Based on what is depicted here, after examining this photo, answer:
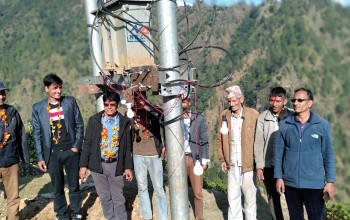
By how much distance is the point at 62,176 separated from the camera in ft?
16.2

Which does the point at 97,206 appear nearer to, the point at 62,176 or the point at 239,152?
the point at 62,176

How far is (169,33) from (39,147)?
8.97ft

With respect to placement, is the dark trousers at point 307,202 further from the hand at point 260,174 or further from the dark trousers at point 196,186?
the dark trousers at point 196,186

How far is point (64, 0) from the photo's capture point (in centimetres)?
8969

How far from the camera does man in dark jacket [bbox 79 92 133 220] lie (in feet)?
15.0

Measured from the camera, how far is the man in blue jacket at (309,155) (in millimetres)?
3900

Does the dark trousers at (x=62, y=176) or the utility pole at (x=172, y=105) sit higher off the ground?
the utility pole at (x=172, y=105)

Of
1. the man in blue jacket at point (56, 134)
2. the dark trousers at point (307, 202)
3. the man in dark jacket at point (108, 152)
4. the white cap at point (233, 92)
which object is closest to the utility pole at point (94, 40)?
the man in blue jacket at point (56, 134)

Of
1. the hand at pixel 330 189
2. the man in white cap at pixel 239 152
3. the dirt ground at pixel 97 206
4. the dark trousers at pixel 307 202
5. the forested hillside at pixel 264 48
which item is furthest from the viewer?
the forested hillside at pixel 264 48

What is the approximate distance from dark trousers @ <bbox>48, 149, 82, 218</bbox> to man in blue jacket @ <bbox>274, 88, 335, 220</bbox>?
2.57 meters

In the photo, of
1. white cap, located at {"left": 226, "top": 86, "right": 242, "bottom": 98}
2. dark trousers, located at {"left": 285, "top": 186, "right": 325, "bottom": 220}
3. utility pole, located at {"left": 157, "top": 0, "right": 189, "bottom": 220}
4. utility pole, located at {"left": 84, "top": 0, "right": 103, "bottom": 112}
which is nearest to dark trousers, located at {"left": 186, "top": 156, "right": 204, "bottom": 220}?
white cap, located at {"left": 226, "top": 86, "right": 242, "bottom": 98}

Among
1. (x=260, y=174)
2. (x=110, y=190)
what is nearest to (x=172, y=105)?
(x=110, y=190)

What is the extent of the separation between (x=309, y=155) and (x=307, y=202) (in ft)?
1.66

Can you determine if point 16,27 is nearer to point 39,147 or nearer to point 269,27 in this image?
point 269,27
